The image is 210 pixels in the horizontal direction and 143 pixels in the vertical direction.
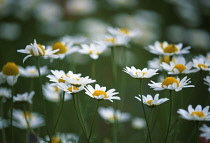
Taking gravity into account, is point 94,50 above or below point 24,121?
above

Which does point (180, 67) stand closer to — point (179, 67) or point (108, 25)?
point (179, 67)

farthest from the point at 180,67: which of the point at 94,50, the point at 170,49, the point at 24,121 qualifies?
the point at 24,121

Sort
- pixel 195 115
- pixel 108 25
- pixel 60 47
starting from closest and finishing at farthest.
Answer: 1. pixel 195 115
2. pixel 60 47
3. pixel 108 25

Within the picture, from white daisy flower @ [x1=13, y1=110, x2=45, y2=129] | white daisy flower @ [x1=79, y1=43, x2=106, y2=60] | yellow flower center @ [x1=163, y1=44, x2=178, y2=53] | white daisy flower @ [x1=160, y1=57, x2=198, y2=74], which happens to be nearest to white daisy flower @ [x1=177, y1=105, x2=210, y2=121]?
white daisy flower @ [x1=160, y1=57, x2=198, y2=74]

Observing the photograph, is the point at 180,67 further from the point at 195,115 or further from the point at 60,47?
the point at 60,47

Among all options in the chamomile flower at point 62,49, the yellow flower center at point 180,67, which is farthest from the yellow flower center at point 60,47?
the yellow flower center at point 180,67

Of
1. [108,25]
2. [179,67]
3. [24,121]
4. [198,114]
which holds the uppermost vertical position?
[108,25]

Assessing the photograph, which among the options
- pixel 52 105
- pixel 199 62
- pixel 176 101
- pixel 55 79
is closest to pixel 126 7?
pixel 176 101

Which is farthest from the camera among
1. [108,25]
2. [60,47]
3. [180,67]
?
[108,25]

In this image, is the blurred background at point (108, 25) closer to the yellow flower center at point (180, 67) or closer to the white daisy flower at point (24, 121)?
the white daisy flower at point (24, 121)

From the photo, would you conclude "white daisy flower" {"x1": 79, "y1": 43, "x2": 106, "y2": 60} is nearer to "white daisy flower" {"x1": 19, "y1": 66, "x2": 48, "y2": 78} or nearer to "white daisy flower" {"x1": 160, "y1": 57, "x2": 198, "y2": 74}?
"white daisy flower" {"x1": 19, "y1": 66, "x2": 48, "y2": 78}

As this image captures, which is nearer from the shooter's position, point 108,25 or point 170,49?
point 170,49
